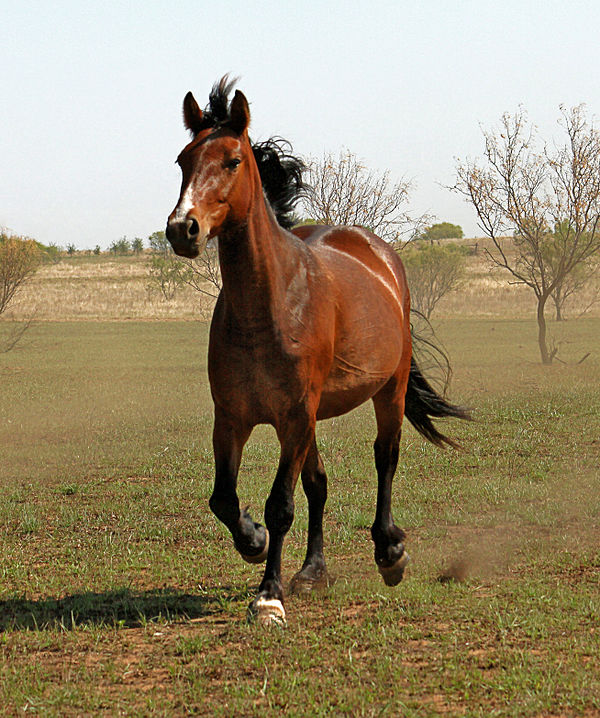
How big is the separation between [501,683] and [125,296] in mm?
61265

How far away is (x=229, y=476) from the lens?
5141 mm

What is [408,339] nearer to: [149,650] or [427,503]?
[427,503]

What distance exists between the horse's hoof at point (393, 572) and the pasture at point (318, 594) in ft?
0.20

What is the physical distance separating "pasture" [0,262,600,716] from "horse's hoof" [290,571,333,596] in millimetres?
113

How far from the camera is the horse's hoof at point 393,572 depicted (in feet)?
19.1

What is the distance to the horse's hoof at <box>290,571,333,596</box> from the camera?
5.57 m

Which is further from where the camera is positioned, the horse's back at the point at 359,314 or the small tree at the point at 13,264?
the small tree at the point at 13,264

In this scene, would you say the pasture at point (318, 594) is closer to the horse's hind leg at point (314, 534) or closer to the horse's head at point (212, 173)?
the horse's hind leg at point (314, 534)

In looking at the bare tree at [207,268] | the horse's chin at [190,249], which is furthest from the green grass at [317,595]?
the bare tree at [207,268]

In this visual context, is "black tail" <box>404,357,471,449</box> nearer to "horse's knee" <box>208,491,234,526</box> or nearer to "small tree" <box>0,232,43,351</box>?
"horse's knee" <box>208,491,234,526</box>

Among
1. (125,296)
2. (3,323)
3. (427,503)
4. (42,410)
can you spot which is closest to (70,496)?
(427,503)

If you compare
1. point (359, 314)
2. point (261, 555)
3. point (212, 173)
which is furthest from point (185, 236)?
point (261, 555)

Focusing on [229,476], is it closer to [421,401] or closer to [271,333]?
[271,333]

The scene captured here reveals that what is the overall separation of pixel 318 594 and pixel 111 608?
49.4 inches
